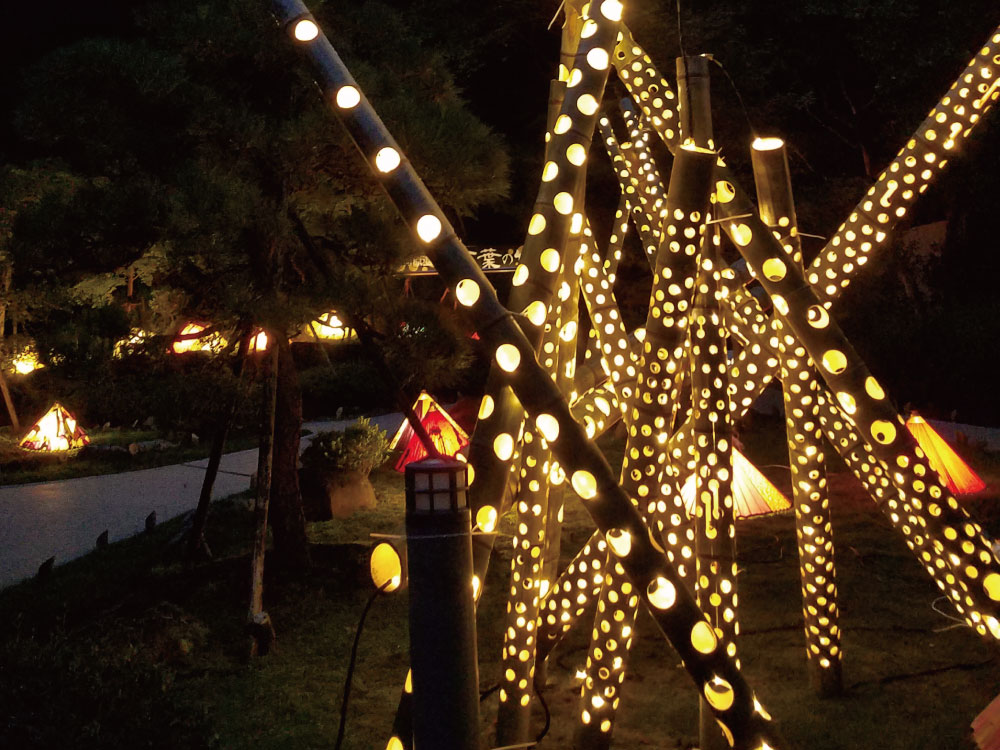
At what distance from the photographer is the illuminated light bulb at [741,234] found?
10.1 ft

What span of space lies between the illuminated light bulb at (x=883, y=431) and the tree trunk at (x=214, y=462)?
348 cm

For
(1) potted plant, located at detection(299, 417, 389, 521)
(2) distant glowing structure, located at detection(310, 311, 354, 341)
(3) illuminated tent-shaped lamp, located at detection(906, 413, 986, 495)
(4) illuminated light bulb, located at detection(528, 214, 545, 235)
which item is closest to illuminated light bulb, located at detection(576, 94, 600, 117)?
(4) illuminated light bulb, located at detection(528, 214, 545, 235)

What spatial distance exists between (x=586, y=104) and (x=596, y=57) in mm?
150

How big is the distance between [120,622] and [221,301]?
6.76ft

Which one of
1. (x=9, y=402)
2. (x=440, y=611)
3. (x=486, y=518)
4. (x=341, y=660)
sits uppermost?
(x=9, y=402)

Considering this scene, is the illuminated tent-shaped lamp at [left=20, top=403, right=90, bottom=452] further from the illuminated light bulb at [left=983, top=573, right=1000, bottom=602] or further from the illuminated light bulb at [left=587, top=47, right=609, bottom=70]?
the illuminated light bulb at [left=983, top=573, right=1000, bottom=602]

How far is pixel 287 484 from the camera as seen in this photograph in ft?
19.4

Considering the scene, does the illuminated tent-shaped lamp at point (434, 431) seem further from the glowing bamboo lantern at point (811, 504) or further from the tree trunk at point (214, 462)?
the glowing bamboo lantern at point (811, 504)

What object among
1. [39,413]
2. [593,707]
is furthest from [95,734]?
[39,413]

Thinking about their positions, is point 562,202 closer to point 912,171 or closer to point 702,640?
point 702,640

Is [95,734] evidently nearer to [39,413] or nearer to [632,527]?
[632,527]

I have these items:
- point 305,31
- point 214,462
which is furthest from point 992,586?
point 214,462

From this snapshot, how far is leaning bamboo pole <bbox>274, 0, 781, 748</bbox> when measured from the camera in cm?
201

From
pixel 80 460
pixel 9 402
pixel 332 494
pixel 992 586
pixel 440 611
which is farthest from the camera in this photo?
pixel 9 402
